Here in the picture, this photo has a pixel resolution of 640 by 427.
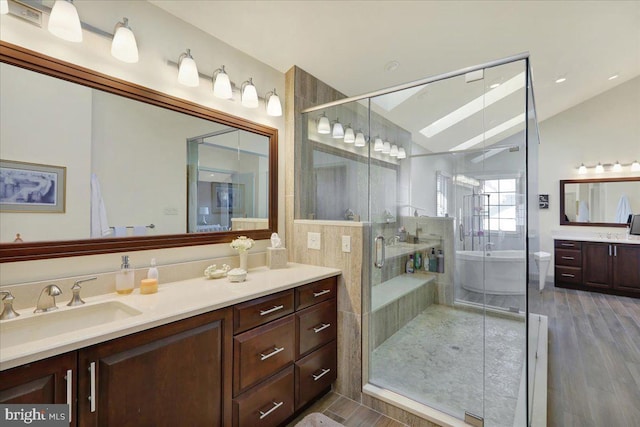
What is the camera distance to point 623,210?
511 cm

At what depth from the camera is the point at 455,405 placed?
1.85m

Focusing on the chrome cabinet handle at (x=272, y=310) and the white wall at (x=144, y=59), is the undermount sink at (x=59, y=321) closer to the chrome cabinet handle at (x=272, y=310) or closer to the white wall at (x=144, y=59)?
the white wall at (x=144, y=59)

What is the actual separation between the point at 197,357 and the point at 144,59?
5.41ft

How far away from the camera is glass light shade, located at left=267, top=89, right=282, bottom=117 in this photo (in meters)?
2.34

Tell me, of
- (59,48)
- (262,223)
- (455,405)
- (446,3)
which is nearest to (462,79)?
(446,3)

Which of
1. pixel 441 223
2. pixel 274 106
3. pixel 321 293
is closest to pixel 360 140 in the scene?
pixel 274 106

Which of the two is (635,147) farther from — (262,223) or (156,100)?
(156,100)

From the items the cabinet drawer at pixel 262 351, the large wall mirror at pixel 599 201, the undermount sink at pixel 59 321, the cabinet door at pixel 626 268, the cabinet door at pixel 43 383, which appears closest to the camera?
the cabinet door at pixel 43 383

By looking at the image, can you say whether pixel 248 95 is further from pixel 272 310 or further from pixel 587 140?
pixel 587 140

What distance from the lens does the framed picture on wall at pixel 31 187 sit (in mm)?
1238

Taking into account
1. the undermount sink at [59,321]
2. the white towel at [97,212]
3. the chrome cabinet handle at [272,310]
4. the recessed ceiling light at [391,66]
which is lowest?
the chrome cabinet handle at [272,310]

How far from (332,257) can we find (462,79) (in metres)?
1.51

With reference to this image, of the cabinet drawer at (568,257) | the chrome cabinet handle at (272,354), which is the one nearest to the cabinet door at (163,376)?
the chrome cabinet handle at (272,354)

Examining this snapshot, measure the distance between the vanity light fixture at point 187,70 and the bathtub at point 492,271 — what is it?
7.58ft
